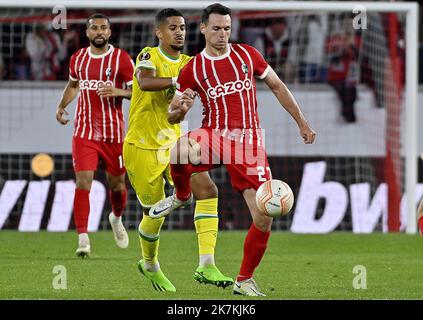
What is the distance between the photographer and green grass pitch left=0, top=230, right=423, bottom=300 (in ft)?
28.1

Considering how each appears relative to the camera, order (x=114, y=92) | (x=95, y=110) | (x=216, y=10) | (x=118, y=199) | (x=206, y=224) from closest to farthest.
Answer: (x=216, y=10)
(x=206, y=224)
(x=114, y=92)
(x=95, y=110)
(x=118, y=199)

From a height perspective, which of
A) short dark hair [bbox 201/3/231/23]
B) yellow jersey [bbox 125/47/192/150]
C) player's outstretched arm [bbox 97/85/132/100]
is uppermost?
short dark hair [bbox 201/3/231/23]

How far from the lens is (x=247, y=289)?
832cm

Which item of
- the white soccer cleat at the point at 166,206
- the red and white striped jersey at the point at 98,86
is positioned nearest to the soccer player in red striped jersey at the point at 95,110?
the red and white striped jersey at the point at 98,86

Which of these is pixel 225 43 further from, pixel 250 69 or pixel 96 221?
pixel 96 221

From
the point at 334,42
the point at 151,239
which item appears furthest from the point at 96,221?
the point at 151,239

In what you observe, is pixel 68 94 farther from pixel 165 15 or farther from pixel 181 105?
pixel 181 105

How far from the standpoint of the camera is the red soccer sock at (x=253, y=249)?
328 inches

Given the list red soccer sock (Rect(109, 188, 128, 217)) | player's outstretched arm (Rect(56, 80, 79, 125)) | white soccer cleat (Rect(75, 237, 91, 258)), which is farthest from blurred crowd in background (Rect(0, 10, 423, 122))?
white soccer cleat (Rect(75, 237, 91, 258))

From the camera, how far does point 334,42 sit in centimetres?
1770

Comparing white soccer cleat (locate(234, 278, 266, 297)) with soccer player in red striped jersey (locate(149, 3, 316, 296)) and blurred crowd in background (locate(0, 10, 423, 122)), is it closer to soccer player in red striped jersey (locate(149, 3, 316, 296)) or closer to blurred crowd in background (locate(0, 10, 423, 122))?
soccer player in red striped jersey (locate(149, 3, 316, 296))

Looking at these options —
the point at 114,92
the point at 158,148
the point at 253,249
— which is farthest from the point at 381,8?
the point at 253,249

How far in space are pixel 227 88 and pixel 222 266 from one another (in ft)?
9.57

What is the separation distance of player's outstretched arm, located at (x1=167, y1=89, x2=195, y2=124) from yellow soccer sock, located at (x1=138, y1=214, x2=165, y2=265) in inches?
45.2
